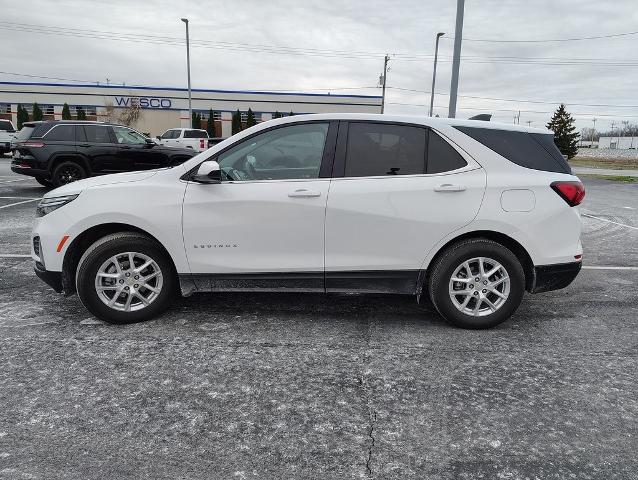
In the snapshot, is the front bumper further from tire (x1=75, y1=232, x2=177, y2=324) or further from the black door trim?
the black door trim

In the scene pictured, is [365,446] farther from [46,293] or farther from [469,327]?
[46,293]

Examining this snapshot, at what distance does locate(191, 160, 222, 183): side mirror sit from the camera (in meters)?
3.91

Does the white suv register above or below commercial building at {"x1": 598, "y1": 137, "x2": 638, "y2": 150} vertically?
below

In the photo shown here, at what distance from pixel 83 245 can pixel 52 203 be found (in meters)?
0.43

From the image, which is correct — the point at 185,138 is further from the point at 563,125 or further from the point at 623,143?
the point at 623,143

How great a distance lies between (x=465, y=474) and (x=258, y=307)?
8.67 ft

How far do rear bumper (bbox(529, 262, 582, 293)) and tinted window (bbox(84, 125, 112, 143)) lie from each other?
11455 mm

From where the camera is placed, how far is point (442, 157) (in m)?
A: 4.11

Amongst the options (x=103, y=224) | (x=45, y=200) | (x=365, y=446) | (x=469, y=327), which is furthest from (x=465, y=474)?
(x=45, y=200)

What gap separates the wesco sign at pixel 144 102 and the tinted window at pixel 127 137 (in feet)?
161

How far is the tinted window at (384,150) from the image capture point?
4082 millimetres

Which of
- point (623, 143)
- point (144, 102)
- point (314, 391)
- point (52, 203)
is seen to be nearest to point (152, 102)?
point (144, 102)

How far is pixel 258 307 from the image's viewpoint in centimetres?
464

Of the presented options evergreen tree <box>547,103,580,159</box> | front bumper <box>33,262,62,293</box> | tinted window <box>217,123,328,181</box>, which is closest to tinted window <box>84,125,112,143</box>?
front bumper <box>33,262,62,293</box>
